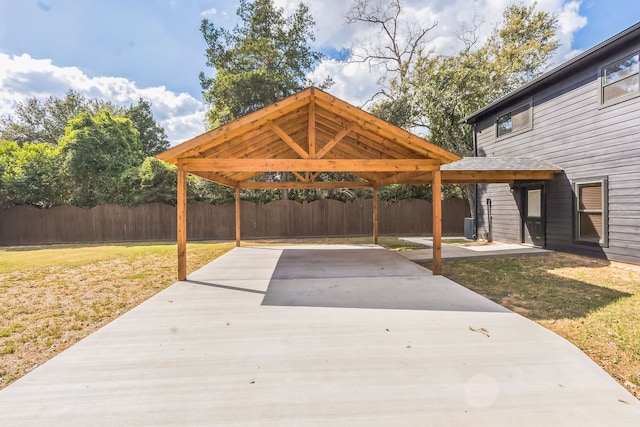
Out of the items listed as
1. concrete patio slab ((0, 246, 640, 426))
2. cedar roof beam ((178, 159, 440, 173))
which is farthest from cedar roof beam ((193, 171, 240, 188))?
concrete patio slab ((0, 246, 640, 426))

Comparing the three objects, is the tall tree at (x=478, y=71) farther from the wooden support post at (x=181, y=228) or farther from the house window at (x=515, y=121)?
the wooden support post at (x=181, y=228)

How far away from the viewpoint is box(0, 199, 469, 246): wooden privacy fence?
12.9 meters

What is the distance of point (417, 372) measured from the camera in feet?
7.86

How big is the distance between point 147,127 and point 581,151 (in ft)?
83.2

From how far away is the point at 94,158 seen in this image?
13.7 m

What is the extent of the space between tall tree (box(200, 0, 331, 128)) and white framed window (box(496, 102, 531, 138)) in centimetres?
973

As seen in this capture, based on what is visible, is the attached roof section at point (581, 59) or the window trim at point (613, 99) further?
the window trim at point (613, 99)

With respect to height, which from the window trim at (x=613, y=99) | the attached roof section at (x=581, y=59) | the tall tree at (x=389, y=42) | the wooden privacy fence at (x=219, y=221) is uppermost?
the tall tree at (x=389, y=42)

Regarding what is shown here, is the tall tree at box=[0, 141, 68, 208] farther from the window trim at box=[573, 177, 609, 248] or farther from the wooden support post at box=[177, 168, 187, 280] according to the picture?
the window trim at box=[573, 177, 609, 248]

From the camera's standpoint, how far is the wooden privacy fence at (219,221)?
1291 cm

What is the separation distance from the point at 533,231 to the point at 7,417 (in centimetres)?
1097

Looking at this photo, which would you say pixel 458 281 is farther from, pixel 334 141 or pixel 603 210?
pixel 603 210

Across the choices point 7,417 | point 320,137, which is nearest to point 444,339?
point 7,417

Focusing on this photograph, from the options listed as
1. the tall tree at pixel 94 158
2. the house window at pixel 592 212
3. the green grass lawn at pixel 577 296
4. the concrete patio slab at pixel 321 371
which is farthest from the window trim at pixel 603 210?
the tall tree at pixel 94 158
